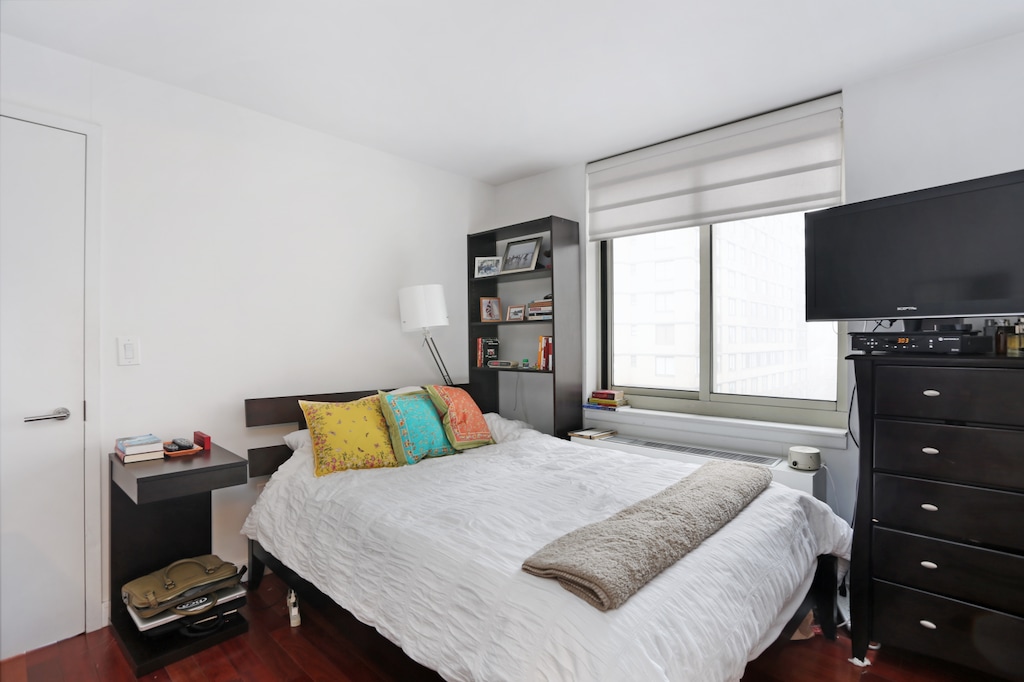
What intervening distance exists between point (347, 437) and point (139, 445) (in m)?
0.86

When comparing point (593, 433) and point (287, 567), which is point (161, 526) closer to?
point (287, 567)

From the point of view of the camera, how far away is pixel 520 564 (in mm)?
1485

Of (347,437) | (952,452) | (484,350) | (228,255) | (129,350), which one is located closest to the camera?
(952,452)

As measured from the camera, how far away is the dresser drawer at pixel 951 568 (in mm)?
1780

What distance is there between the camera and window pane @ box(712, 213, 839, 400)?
2.92 metres

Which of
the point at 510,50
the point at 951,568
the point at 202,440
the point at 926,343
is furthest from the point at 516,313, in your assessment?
the point at 951,568

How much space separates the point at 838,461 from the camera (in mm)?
2672

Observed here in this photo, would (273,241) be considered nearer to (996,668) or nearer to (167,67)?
(167,67)

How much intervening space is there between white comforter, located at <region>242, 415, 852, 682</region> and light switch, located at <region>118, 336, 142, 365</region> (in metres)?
0.86

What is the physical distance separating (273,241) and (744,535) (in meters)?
2.71

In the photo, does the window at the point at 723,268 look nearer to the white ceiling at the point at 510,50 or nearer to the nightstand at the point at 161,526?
the white ceiling at the point at 510,50

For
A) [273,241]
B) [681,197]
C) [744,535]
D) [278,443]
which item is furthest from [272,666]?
[681,197]

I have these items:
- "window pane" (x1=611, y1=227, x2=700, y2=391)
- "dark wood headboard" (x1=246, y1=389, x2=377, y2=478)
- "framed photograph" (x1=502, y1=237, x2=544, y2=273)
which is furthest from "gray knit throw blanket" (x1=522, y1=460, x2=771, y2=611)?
"framed photograph" (x1=502, y1=237, x2=544, y2=273)

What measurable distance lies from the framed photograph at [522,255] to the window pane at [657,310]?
0.59m
